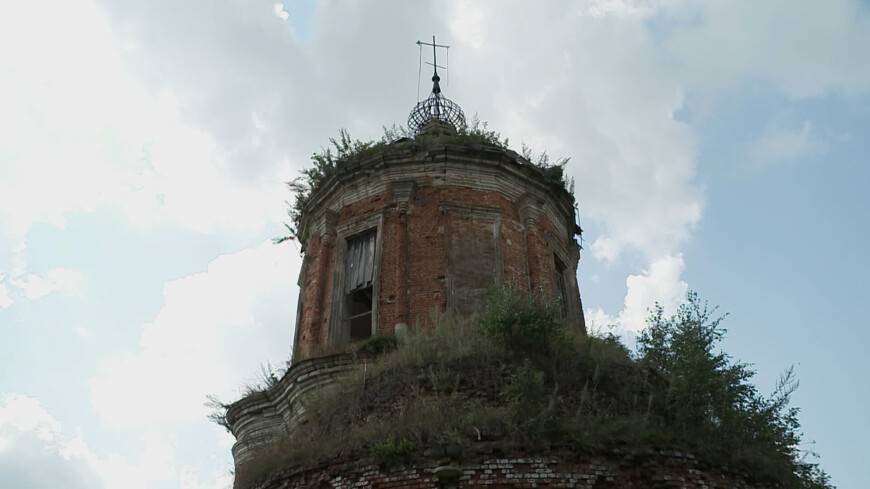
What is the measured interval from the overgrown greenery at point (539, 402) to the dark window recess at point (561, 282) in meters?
3.51

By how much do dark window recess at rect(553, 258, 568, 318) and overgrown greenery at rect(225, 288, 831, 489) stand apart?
11.5 ft

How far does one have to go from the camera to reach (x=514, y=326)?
30.3 ft

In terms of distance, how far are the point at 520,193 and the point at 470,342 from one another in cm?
530

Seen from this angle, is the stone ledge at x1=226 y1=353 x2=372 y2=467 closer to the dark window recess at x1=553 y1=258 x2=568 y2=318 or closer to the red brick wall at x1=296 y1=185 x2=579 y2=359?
the red brick wall at x1=296 y1=185 x2=579 y2=359

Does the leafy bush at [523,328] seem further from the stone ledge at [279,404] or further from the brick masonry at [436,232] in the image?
the brick masonry at [436,232]

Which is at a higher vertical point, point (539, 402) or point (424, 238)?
point (424, 238)

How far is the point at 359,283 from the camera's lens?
13.3 meters

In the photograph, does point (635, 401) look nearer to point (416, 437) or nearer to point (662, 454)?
point (662, 454)

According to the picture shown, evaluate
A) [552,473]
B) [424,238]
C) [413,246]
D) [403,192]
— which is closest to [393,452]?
[552,473]

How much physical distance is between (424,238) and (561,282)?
303 cm

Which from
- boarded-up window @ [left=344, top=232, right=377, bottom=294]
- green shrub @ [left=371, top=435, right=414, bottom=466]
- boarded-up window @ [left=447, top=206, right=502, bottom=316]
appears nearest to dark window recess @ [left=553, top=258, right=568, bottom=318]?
boarded-up window @ [left=447, top=206, right=502, bottom=316]

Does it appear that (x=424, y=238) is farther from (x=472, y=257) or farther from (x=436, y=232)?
(x=472, y=257)

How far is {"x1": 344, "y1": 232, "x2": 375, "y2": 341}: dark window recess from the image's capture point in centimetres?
1330

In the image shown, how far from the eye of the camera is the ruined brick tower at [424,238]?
1270 centimetres
